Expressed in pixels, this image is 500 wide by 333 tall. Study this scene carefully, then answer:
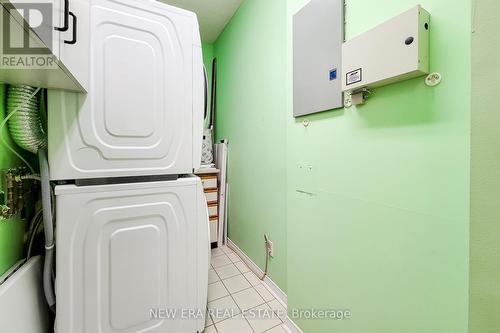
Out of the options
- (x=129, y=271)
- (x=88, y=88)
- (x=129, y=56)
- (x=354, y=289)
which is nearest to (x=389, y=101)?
(x=354, y=289)

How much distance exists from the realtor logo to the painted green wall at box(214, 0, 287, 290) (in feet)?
4.46

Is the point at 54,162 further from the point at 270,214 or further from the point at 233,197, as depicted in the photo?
the point at 233,197

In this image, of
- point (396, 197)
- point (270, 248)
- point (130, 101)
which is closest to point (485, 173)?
point (396, 197)

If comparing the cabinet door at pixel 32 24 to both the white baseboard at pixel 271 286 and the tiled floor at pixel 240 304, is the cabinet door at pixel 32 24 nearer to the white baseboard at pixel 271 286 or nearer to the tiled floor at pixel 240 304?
the tiled floor at pixel 240 304

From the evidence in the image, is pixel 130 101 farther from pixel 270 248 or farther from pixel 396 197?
pixel 270 248

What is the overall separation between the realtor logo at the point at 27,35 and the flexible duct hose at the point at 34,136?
30cm

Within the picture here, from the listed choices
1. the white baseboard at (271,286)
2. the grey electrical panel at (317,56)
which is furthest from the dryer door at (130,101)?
the white baseboard at (271,286)

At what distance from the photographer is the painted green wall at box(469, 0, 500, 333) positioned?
486 mm

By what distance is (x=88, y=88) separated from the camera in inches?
36.4

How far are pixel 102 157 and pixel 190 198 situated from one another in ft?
1.53

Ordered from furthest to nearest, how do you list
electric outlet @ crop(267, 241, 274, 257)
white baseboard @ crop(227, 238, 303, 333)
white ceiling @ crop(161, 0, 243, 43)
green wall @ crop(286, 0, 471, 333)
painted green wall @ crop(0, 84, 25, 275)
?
1. white ceiling @ crop(161, 0, 243, 43)
2. electric outlet @ crop(267, 241, 274, 257)
3. white baseboard @ crop(227, 238, 303, 333)
4. painted green wall @ crop(0, 84, 25, 275)
5. green wall @ crop(286, 0, 471, 333)

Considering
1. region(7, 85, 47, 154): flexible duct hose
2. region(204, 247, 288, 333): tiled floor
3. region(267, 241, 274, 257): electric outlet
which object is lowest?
region(204, 247, 288, 333): tiled floor

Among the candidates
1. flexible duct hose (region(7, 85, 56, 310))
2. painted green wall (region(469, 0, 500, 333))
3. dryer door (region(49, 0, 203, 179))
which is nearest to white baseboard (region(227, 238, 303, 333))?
painted green wall (region(469, 0, 500, 333))

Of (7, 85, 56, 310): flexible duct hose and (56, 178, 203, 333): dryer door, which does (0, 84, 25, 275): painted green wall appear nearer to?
(7, 85, 56, 310): flexible duct hose
